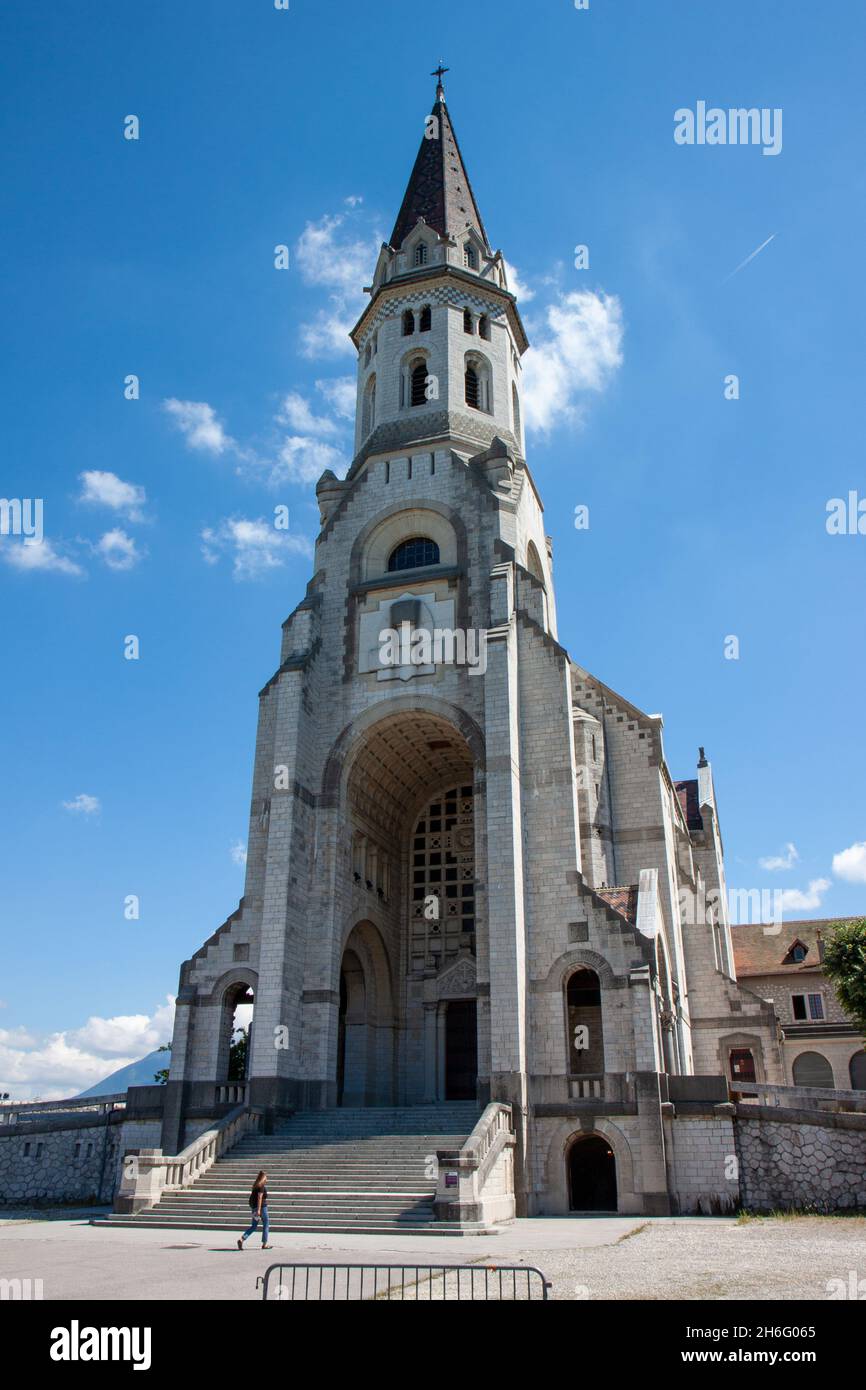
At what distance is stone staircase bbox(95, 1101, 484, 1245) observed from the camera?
19.3 m

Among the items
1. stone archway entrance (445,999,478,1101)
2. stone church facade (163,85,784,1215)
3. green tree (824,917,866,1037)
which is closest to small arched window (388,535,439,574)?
stone church facade (163,85,784,1215)

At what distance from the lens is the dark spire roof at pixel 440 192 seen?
4084cm

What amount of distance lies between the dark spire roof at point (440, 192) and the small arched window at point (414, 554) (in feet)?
47.8

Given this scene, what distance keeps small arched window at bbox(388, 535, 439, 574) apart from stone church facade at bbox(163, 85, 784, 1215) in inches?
3.4

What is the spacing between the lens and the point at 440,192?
41.9m

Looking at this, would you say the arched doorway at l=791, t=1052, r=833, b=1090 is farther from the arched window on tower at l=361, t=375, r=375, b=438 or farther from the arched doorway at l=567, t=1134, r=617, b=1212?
the arched window on tower at l=361, t=375, r=375, b=438

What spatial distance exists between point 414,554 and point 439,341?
9.09 metres

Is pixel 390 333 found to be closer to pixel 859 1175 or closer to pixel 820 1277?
pixel 859 1175

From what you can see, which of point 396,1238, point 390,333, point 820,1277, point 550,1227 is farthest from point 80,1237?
point 390,333

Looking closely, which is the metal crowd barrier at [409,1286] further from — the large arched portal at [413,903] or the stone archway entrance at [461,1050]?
the stone archway entrance at [461,1050]

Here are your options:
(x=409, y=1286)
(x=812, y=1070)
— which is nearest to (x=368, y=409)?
(x=409, y=1286)

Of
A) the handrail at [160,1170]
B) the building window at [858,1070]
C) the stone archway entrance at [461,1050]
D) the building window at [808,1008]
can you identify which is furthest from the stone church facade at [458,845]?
the building window at [858,1070]

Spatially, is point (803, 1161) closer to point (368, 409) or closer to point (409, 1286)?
point (409, 1286)
